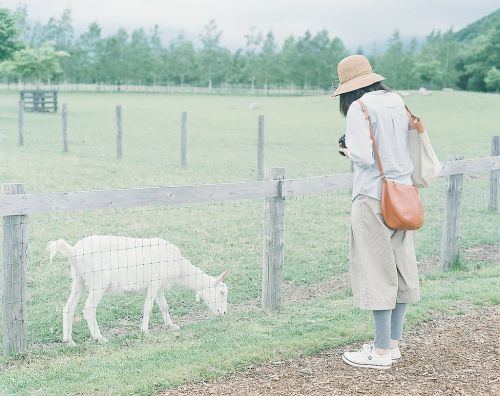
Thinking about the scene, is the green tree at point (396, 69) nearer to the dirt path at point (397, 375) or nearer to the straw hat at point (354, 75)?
the dirt path at point (397, 375)

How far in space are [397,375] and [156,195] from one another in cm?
241

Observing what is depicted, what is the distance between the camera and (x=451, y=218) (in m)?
8.61

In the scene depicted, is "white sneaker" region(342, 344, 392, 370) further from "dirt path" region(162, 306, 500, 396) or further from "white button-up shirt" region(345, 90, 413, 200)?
"white button-up shirt" region(345, 90, 413, 200)

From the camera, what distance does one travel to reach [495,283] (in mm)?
7562

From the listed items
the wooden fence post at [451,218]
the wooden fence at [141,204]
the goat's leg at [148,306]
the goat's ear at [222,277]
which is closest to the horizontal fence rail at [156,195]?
the wooden fence at [141,204]

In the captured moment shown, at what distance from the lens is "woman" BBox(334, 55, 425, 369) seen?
15.4 ft

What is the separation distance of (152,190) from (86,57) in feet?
311

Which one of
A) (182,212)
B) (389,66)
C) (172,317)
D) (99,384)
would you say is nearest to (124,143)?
(182,212)

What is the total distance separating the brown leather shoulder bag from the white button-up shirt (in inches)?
1.3

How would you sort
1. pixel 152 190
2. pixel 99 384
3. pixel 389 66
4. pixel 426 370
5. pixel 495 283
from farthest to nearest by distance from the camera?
pixel 389 66, pixel 495 283, pixel 152 190, pixel 426 370, pixel 99 384

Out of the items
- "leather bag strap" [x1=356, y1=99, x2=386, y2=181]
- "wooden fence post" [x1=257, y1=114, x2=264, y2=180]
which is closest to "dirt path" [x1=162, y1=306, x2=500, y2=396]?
"leather bag strap" [x1=356, y1=99, x2=386, y2=181]

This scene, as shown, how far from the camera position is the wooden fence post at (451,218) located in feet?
27.8

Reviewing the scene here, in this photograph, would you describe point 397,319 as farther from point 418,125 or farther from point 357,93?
point 357,93

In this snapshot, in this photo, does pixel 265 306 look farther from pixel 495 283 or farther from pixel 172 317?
pixel 495 283
